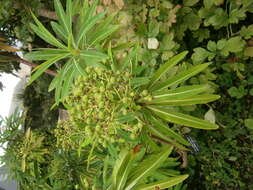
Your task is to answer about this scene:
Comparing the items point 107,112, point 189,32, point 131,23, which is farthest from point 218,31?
point 107,112

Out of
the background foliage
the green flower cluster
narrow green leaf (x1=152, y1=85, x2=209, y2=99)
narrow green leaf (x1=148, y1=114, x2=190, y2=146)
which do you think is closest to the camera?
the green flower cluster

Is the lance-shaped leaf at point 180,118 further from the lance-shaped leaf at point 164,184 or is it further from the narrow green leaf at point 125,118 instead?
the lance-shaped leaf at point 164,184

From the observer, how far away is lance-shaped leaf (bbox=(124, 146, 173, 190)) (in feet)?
3.49

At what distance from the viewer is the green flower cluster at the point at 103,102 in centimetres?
90

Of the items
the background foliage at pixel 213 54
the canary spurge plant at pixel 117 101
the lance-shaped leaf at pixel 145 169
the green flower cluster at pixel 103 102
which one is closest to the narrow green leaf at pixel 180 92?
the canary spurge plant at pixel 117 101

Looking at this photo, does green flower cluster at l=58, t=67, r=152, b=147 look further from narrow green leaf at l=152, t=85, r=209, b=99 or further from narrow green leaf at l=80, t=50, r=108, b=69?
narrow green leaf at l=80, t=50, r=108, b=69

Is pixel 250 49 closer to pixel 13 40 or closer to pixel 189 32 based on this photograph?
pixel 189 32

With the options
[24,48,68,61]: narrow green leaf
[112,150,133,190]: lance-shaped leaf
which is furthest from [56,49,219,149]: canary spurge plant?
[24,48,68,61]: narrow green leaf

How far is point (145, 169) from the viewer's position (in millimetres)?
1090

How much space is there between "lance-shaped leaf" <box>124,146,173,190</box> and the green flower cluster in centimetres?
21

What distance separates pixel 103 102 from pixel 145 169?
0.40m

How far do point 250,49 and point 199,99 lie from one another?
851 mm

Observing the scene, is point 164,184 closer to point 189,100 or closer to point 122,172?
point 122,172

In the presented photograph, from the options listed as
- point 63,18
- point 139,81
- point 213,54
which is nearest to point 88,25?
point 63,18
